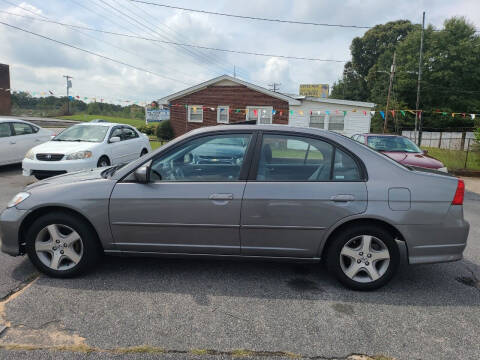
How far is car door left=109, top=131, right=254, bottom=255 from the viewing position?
3223 mm

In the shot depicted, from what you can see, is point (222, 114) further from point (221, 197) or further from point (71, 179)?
point (221, 197)

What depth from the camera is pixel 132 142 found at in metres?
10.0

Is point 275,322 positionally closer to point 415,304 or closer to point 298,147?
point 415,304

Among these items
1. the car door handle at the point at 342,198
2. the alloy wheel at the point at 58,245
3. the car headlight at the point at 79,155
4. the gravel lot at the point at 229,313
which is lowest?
the gravel lot at the point at 229,313

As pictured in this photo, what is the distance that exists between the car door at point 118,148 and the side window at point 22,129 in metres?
3.17

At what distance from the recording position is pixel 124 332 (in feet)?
8.53

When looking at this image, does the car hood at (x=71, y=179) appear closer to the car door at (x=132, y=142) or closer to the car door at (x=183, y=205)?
the car door at (x=183, y=205)

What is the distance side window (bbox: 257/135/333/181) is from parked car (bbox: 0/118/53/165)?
366 inches

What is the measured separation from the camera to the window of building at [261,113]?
2036 cm

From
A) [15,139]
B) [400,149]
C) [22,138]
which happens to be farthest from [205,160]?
[22,138]

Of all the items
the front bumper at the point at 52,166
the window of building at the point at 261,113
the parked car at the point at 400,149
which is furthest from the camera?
the window of building at the point at 261,113

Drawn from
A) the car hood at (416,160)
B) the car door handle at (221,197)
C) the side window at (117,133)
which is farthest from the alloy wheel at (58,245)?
the car hood at (416,160)

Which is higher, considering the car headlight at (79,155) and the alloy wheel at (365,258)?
the car headlight at (79,155)

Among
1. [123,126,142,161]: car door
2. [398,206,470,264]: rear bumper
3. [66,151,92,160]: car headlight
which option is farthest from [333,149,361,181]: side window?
[123,126,142,161]: car door
